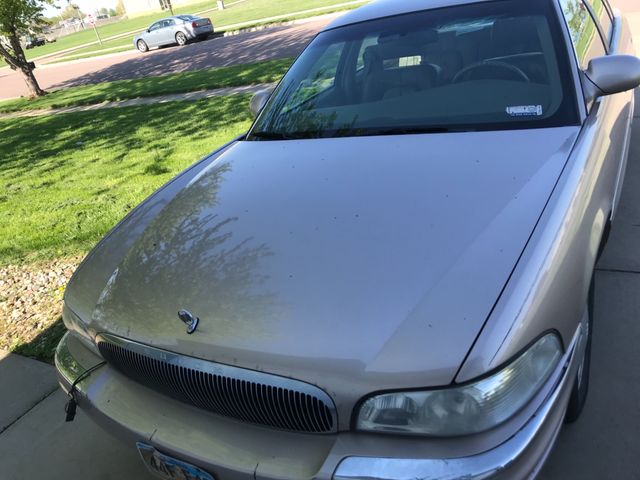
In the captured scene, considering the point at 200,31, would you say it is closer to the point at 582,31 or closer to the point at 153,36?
the point at 153,36

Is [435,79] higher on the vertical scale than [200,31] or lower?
lower

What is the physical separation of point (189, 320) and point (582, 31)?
97.9 inches

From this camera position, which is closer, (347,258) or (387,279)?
(387,279)

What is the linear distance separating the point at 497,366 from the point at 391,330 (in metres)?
0.27

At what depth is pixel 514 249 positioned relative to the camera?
1.52 m

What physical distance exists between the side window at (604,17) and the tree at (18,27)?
13.8m

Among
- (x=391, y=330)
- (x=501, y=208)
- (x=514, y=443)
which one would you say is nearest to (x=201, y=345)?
(x=391, y=330)

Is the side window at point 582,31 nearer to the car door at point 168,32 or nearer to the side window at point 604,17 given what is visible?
the side window at point 604,17

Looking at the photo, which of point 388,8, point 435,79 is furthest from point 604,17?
point 435,79

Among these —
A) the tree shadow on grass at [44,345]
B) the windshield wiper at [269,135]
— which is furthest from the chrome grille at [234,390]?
the tree shadow on grass at [44,345]

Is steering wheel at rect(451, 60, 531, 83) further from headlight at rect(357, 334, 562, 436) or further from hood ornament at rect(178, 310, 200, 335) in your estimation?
hood ornament at rect(178, 310, 200, 335)

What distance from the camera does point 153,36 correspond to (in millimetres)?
25500

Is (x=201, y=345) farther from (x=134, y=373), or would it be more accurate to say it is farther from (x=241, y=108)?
(x=241, y=108)

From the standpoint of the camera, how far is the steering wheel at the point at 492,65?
2381 mm
